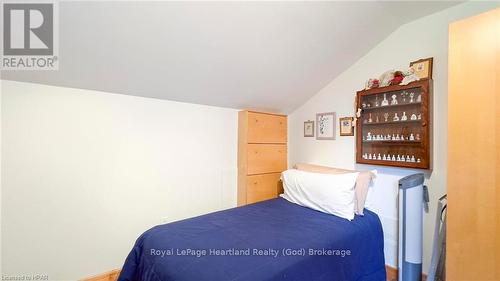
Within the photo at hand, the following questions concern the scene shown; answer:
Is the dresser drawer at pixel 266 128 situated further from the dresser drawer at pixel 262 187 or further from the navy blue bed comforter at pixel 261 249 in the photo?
the navy blue bed comforter at pixel 261 249

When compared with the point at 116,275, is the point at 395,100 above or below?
above

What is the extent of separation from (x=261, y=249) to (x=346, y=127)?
5.57 feet

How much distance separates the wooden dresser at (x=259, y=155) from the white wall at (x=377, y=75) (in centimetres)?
41

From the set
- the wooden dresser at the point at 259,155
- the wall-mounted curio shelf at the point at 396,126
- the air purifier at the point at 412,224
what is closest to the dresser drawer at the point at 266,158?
the wooden dresser at the point at 259,155

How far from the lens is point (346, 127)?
2.47 m

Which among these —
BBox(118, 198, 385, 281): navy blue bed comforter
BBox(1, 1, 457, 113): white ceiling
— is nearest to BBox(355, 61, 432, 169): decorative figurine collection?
BBox(1, 1, 457, 113): white ceiling

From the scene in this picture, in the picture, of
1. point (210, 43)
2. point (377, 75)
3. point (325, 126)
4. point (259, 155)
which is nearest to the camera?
point (210, 43)

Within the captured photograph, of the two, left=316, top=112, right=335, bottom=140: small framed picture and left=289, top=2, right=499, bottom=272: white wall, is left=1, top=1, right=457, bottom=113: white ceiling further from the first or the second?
left=316, top=112, right=335, bottom=140: small framed picture

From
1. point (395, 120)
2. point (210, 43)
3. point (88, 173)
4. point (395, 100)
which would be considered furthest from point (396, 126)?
point (88, 173)

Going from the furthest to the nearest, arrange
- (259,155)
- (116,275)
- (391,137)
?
(259,155) < (391,137) < (116,275)

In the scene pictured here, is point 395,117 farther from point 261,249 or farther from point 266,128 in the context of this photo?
point 261,249

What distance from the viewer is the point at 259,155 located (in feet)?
9.41

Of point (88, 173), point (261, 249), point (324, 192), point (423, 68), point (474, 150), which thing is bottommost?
point (261, 249)

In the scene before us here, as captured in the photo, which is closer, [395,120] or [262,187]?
[395,120]
